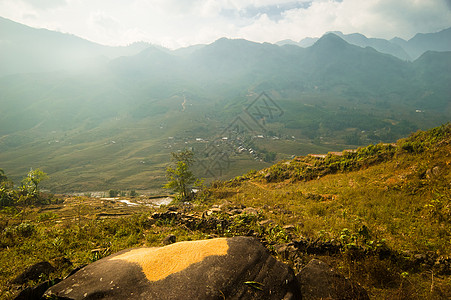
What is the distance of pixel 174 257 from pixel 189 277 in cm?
75

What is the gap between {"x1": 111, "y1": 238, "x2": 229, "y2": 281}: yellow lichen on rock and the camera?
4504mm

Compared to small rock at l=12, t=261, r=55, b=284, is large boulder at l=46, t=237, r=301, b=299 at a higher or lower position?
higher

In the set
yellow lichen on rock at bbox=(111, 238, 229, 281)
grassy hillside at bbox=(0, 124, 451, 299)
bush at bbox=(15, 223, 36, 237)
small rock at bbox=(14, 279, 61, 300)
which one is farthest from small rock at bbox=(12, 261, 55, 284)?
bush at bbox=(15, 223, 36, 237)

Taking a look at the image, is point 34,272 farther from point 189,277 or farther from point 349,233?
point 349,233

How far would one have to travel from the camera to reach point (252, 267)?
4.63 meters

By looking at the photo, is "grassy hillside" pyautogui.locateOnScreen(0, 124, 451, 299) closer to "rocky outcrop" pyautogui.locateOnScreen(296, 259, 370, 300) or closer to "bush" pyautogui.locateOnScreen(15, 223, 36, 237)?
"bush" pyautogui.locateOnScreen(15, 223, 36, 237)

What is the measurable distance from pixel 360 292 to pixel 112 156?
19686cm

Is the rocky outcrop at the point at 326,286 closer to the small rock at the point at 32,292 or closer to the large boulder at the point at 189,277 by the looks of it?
the large boulder at the point at 189,277

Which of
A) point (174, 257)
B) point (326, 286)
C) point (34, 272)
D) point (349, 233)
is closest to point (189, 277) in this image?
point (174, 257)

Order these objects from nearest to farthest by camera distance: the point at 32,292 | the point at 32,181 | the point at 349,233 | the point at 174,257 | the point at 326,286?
1. the point at 32,292
2. the point at 326,286
3. the point at 174,257
4. the point at 349,233
5. the point at 32,181

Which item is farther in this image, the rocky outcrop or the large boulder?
the rocky outcrop

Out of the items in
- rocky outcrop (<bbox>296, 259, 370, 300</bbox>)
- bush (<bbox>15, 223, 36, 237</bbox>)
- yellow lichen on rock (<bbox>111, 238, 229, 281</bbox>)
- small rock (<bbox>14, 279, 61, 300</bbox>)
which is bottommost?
bush (<bbox>15, 223, 36, 237</bbox>)

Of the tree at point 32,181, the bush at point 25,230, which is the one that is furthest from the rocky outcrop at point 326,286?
the tree at point 32,181

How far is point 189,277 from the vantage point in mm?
4305
